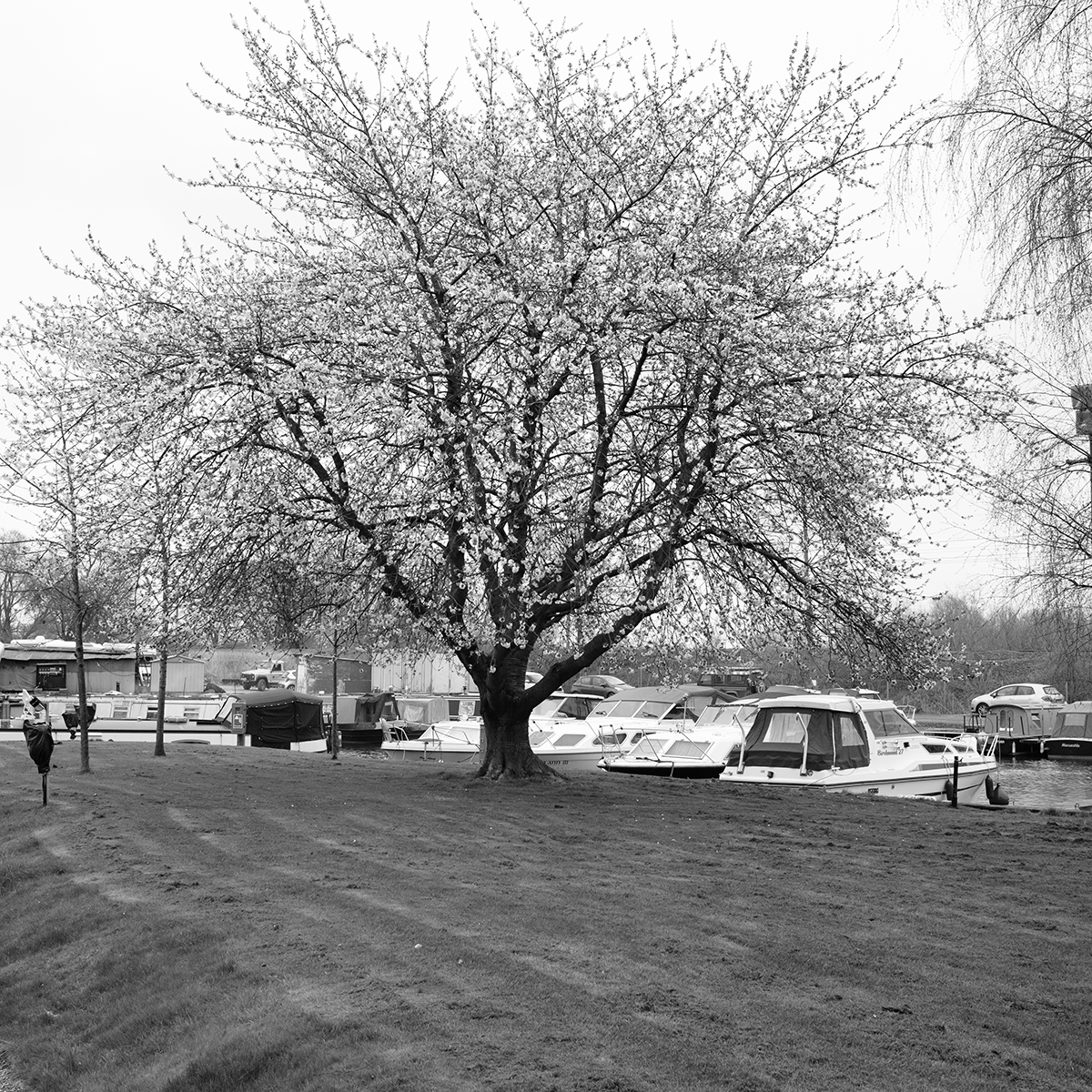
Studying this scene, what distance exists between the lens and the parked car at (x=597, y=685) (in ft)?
205

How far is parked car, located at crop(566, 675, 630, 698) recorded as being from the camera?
205 feet

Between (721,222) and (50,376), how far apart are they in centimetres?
1061

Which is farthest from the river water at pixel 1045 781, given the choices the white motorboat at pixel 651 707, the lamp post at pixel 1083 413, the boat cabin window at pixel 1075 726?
the lamp post at pixel 1083 413

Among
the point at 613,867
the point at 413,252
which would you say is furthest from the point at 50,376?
the point at 613,867

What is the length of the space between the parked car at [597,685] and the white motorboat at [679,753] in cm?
2774

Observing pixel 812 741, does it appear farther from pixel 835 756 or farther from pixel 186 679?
pixel 186 679

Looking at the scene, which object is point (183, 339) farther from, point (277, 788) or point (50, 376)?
point (277, 788)

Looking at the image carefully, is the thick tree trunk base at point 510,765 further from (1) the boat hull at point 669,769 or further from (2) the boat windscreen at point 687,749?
(2) the boat windscreen at point 687,749

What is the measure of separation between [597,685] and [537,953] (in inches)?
2230

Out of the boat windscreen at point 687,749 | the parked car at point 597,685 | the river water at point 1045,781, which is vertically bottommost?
the river water at point 1045,781

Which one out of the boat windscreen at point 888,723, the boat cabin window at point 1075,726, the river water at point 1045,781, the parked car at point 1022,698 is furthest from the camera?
the parked car at point 1022,698

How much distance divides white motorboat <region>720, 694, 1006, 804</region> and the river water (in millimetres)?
→ 5486

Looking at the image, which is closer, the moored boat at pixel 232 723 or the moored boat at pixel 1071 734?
the moored boat at pixel 232 723

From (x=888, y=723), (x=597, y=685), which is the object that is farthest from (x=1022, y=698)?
(x=888, y=723)
